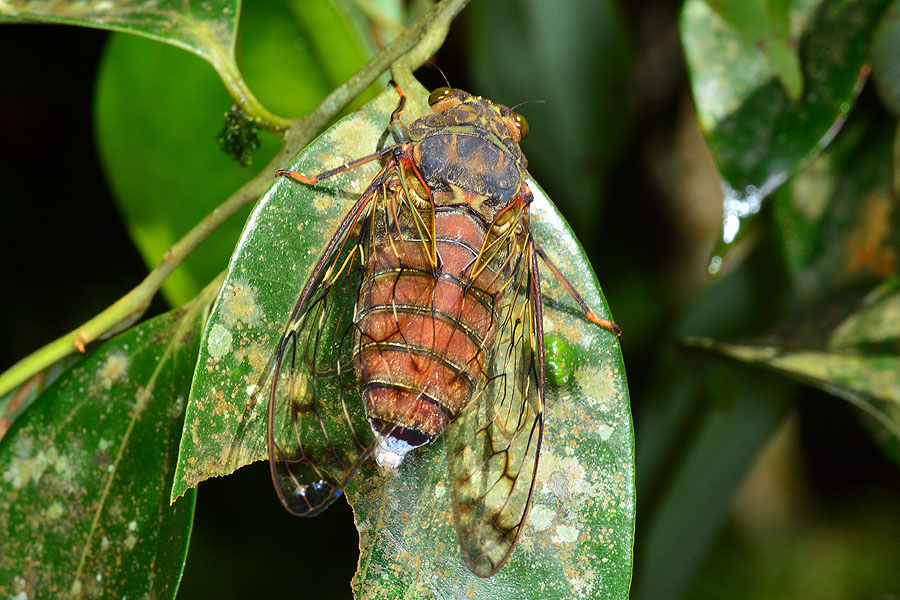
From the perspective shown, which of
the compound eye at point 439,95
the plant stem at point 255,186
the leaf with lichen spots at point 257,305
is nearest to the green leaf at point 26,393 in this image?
the plant stem at point 255,186

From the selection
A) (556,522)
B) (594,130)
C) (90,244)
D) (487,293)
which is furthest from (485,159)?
(90,244)

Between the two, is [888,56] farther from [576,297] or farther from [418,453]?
[418,453]

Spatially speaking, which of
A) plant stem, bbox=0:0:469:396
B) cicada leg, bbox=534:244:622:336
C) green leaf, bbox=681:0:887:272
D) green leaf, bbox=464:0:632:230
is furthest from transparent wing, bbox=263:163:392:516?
green leaf, bbox=464:0:632:230

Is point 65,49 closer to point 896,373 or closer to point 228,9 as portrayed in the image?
point 228,9

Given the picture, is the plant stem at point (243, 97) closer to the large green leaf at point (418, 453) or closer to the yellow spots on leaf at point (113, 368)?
the large green leaf at point (418, 453)

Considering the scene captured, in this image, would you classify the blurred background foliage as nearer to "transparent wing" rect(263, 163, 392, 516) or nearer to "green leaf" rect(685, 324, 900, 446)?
"green leaf" rect(685, 324, 900, 446)

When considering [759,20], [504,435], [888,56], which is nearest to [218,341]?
[504,435]
